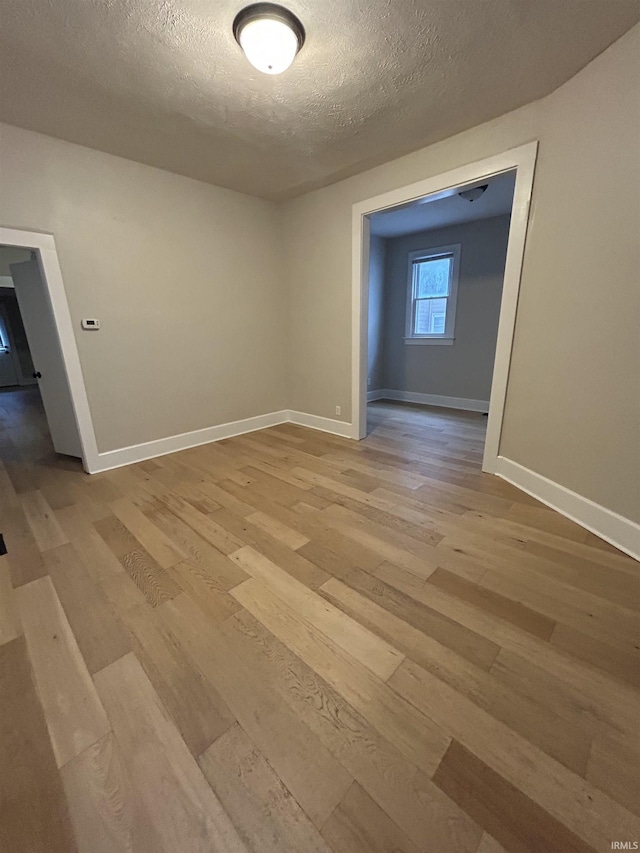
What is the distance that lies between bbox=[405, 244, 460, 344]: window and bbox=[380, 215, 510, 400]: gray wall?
0.31 ft

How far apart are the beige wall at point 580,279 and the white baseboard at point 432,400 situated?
268cm

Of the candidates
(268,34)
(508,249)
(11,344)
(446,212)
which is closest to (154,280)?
(268,34)

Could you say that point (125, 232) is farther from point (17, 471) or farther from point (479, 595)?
point (479, 595)

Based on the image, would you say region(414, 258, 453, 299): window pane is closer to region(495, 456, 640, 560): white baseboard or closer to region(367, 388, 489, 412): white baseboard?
region(367, 388, 489, 412): white baseboard

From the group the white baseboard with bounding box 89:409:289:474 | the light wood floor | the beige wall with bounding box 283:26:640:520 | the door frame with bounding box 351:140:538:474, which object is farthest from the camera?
the white baseboard with bounding box 89:409:289:474

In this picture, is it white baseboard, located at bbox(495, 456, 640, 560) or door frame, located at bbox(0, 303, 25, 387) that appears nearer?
white baseboard, located at bbox(495, 456, 640, 560)

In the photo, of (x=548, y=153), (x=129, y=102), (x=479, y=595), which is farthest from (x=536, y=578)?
(x=129, y=102)

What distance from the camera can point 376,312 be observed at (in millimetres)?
5914

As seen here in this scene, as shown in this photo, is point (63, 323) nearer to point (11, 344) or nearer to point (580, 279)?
point (580, 279)

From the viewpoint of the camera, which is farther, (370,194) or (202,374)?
(202,374)

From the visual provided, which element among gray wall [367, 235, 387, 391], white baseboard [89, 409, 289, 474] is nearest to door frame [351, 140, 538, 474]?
white baseboard [89, 409, 289, 474]

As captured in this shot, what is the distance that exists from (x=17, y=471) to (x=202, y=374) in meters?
1.94

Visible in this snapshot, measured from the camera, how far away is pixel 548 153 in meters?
2.16

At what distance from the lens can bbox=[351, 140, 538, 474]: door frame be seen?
2.33 m
